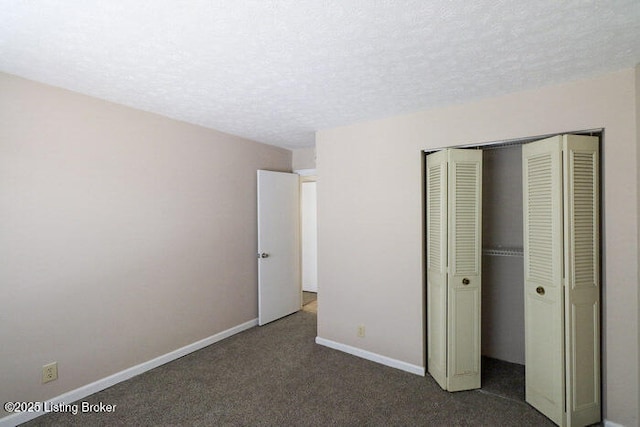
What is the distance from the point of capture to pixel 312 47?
1696mm

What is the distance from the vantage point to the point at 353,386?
260cm

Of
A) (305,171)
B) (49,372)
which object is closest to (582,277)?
(305,171)

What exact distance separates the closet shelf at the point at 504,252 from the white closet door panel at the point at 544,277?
41cm

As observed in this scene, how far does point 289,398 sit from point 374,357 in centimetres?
101

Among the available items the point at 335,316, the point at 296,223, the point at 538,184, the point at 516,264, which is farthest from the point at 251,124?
the point at 516,264

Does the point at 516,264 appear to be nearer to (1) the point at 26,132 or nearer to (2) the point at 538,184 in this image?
(2) the point at 538,184

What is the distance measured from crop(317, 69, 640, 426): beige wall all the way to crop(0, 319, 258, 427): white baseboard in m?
1.28

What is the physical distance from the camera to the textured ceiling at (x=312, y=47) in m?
1.39

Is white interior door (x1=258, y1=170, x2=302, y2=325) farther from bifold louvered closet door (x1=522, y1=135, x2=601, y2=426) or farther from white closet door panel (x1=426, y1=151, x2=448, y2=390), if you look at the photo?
bifold louvered closet door (x1=522, y1=135, x2=601, y2=426)

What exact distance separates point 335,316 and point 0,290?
2728 millimetres

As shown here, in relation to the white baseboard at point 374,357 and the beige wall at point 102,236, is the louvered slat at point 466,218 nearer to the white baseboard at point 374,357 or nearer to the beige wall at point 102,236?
the white baseboard at point 374,357

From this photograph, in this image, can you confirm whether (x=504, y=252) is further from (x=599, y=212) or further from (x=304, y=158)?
(x=304, y=158)

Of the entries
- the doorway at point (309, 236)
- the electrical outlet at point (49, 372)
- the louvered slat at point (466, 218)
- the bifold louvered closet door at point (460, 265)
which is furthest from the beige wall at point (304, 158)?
the electrical outlet at point (49, 372)

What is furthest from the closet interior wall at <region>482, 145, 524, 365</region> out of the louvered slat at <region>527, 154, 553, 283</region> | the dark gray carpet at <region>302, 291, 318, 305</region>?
the dark gray carpet at <region>302, 291, 318, 305</region>
